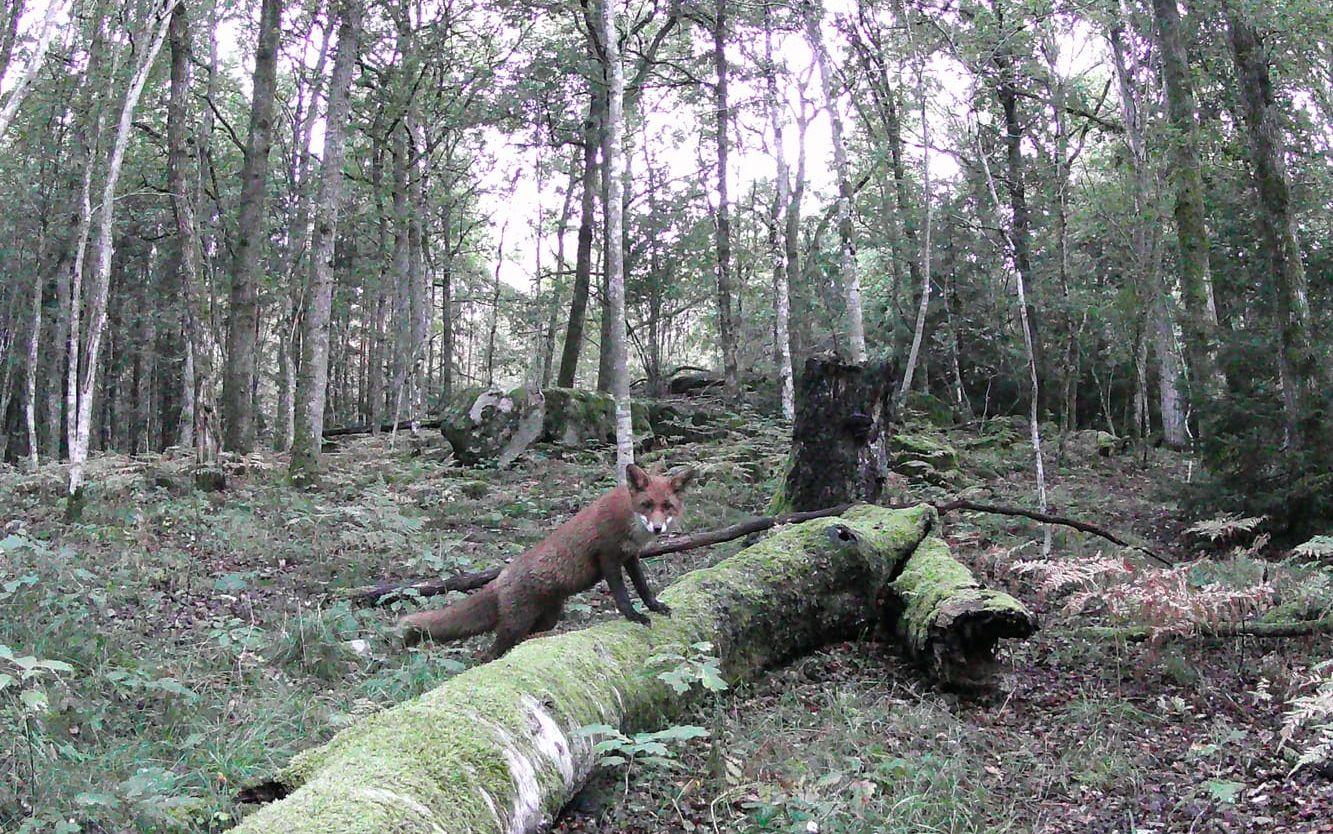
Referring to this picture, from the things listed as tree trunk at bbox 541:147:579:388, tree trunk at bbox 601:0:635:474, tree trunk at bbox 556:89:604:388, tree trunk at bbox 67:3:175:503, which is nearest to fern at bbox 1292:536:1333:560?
tree trunk at bbox 601:0:635:474

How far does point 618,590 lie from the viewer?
18.4ft

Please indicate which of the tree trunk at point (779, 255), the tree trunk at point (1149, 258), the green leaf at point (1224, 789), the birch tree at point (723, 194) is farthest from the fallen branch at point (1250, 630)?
the birch tree at point (723, 194)

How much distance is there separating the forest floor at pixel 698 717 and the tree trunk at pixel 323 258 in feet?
11.5

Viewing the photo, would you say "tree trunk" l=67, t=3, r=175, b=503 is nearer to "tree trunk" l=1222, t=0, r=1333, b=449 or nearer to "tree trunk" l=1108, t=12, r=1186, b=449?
"tree trunk" l=1222, t=0, r=1333, b=449

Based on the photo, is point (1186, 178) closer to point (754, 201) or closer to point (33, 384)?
point (754, 201)

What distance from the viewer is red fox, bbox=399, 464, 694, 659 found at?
5.81 metres

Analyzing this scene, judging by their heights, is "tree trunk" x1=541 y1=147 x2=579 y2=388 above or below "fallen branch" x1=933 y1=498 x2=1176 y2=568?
above

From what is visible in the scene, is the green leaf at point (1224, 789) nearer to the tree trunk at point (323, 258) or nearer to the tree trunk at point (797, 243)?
the tree trunk at point (323, 258)

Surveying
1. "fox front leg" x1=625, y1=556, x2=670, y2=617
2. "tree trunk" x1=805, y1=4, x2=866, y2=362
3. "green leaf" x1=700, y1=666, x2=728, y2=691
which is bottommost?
"green leaf" x1=700, y1=666, x2=728, y2=691

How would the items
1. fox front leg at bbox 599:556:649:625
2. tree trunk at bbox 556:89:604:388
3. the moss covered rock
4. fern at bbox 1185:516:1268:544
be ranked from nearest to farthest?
fox front leg at bbox 599:556:649:625 < fern at bbox 1185:516:1268:544 < the moss covered rock < tree trunk at bbox 556:89:604:388

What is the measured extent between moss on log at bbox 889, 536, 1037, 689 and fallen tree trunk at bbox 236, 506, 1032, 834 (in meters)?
0.05

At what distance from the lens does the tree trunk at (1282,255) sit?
9.02 meters

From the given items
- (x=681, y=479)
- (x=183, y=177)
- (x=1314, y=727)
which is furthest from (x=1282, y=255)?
(x=183, y=177)

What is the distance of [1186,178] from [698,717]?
45.1 ft
